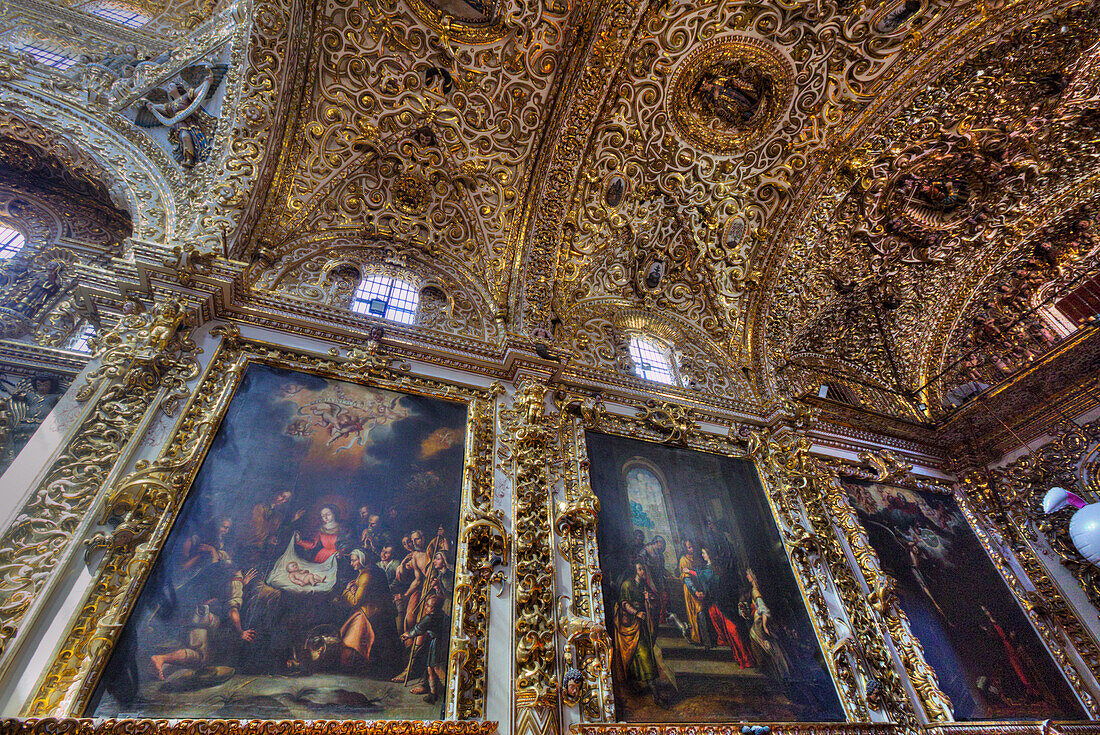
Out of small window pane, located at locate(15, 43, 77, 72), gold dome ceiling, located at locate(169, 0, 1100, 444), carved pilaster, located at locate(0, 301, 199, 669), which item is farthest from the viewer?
small window pane, located at locate(15, 43, 77, 72)

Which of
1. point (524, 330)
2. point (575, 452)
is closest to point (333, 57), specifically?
point (524, 330)

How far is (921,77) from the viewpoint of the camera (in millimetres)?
9250

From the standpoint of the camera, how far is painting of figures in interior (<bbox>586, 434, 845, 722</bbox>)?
5703 millimetres

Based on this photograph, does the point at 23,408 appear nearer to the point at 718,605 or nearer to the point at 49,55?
the point at 49,55

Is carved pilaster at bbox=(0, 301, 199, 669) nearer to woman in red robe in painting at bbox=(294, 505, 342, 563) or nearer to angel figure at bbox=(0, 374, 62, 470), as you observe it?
angel figure at bbox=(0, 374, 62, 470)

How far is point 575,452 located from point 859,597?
4.97 metres

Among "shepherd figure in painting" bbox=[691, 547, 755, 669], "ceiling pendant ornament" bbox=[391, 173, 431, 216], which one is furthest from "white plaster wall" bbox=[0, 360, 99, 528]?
"shepherd figure in painting" bbox=[691, 547, 755, 669]

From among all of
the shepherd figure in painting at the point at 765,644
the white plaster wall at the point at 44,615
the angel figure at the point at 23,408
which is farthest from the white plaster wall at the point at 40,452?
the shepherd figure in painting at the point at 765,644

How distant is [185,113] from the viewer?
25.8ft

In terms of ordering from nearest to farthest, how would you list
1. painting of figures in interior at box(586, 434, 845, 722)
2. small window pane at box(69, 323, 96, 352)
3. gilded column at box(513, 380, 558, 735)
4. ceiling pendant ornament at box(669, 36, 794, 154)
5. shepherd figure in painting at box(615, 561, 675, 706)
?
gilded column at box(513, 380, 558, 735), shepherd figure in painting at box(615, 561, 675, 706), painting of figures in interior at box(586, 434, 845, 722), small window pane at box(69, 323, 96, 352), ceiling pendant ornament at box(669, 36, 794, 154)

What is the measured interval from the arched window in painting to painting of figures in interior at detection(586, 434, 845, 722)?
0.06 feet

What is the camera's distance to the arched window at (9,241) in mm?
7059

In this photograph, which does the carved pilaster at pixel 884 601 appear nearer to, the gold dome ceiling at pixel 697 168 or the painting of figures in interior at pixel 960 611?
the painting of figures in interior at pixel 960 611

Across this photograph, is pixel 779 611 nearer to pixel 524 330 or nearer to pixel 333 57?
pixel 524 330
